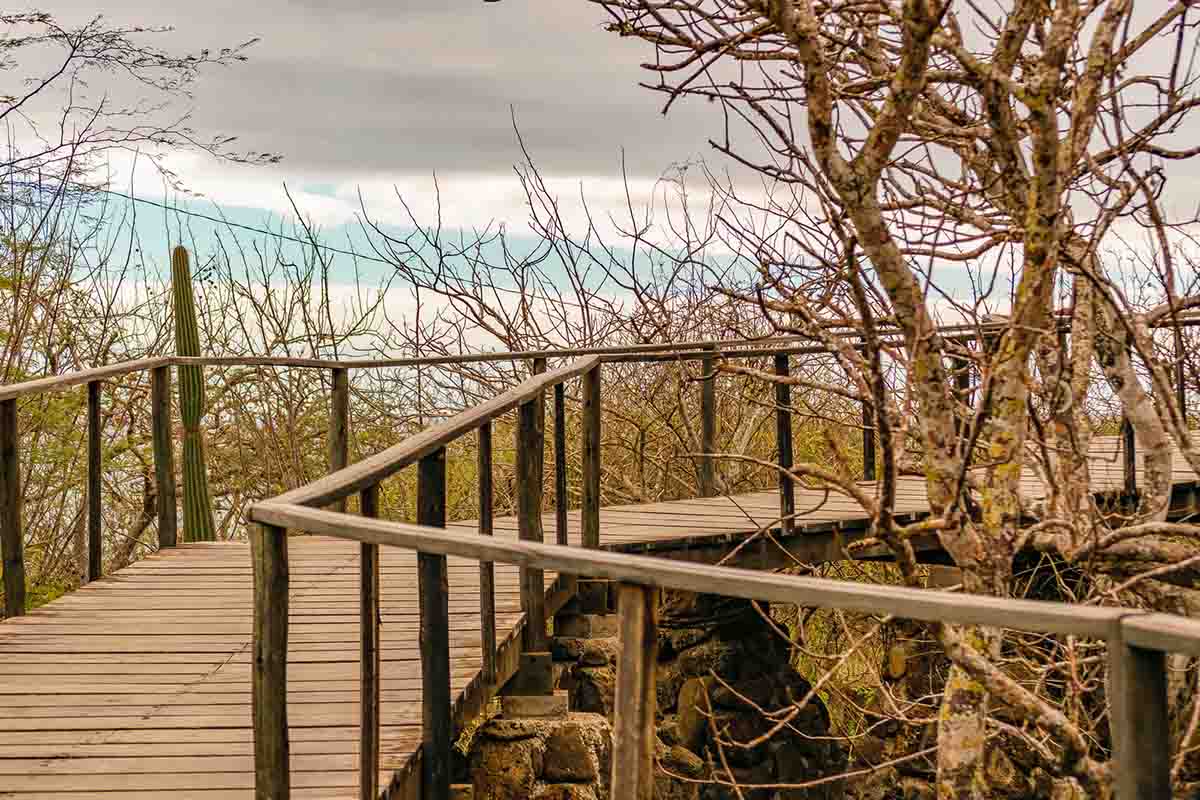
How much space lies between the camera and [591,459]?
6500 millimetres

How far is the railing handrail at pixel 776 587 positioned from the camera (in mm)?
1653

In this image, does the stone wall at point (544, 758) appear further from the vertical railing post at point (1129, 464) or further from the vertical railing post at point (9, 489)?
the vertical railing post at point (1129, 464)

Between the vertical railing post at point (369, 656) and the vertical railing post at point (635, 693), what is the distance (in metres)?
0.91

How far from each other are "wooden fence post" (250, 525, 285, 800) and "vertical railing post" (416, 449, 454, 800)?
45 centimetres

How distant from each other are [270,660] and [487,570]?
1.65 m

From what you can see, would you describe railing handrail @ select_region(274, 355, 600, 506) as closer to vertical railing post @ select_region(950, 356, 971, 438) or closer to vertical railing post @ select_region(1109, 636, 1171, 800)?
vertical railing post @ select_region(1109, 636, 1171, 800)

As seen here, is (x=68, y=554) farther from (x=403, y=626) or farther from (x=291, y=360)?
(x=403, y=626)

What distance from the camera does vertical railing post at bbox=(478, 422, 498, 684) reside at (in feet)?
13.9

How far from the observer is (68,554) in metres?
10.5

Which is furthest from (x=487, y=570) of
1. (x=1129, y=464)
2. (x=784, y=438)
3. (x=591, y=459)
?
(x=1129, y=464)

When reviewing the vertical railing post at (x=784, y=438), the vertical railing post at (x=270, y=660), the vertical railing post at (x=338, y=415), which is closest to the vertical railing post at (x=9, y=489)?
the vertical railing post at (x=338, y=415)

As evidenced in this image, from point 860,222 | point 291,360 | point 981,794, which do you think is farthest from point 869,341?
point 291,360

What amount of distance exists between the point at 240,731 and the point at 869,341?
7.11ft

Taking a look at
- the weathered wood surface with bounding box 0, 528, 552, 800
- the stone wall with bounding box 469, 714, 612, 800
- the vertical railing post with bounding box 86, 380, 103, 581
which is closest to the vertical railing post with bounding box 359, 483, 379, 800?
the weathered wood surface with bounding box 0, 528, 552, 800
